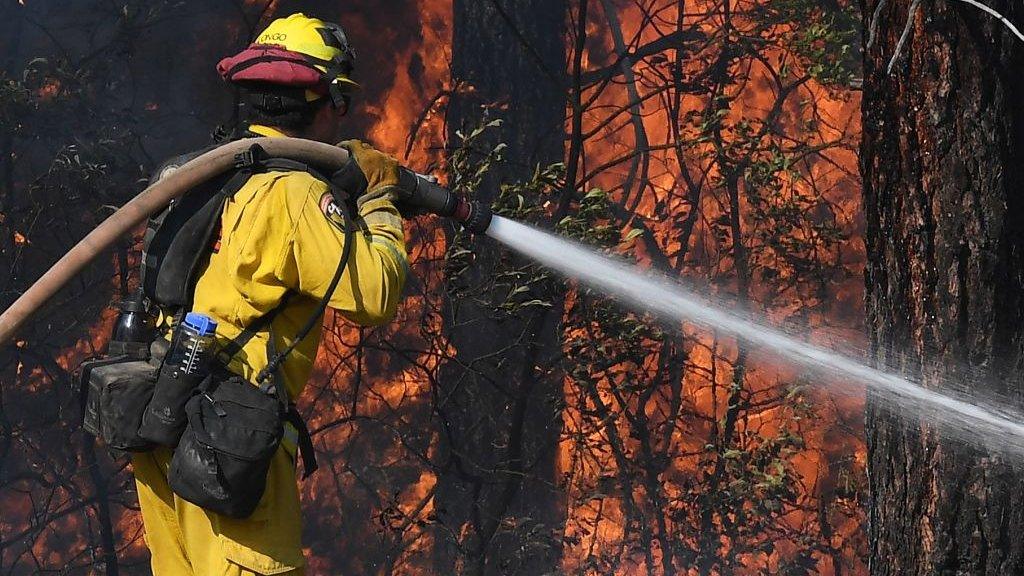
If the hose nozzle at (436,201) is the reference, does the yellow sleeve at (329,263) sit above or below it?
below

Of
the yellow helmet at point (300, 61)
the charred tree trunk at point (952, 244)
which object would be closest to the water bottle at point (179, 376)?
the yellow helmet at point (300, 61)

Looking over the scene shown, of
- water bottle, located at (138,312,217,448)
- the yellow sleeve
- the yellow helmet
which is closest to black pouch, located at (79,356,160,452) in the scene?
water bottle, located at (138,312,217,448)

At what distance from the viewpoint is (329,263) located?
2908 millimetres

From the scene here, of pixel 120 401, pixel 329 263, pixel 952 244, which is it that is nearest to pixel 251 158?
pixel 329 263

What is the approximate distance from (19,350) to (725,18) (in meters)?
3.51

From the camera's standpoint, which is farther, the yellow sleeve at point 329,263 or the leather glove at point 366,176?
the leather glove at point 366,176

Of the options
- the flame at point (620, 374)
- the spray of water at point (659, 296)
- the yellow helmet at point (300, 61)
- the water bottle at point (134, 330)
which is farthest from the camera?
the flame at point (620, 374)

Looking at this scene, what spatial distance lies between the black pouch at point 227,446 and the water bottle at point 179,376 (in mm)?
28

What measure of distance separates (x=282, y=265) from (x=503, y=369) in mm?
2506

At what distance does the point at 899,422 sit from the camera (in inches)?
121

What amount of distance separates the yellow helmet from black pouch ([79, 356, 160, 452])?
2.65 feet

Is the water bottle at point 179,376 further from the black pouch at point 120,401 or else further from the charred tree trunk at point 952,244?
the charred tree trunk at point 952,244

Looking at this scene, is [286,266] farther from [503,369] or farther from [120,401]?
[503,369]

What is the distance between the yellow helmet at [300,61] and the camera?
3.09 metres
